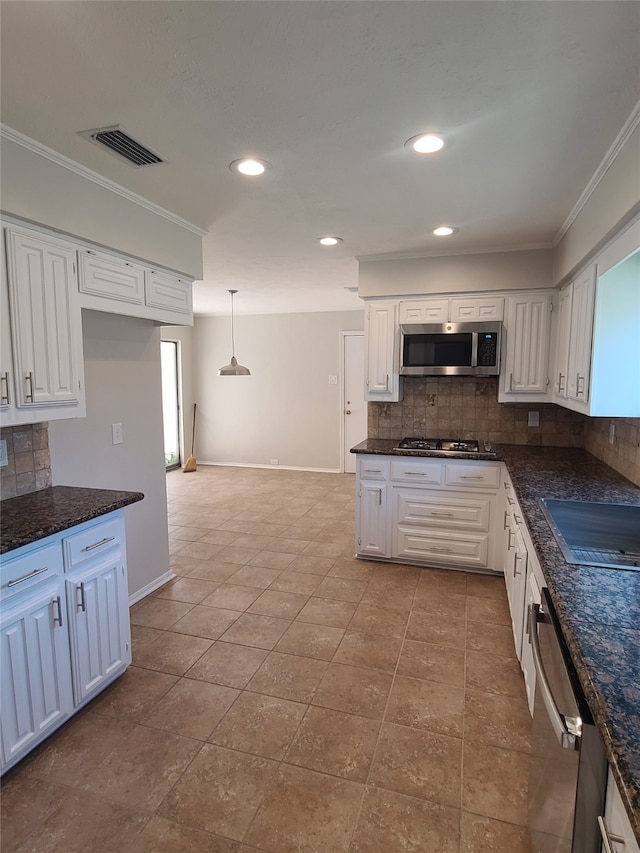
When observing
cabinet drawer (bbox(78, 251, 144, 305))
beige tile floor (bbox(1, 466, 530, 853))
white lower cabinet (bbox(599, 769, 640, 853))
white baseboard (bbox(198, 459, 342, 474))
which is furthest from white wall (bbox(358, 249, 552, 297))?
white baseboard (bbox(198, 459, 342, 474))

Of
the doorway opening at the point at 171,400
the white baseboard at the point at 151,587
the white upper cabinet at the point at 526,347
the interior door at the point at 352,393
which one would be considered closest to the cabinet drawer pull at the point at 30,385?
the white baseboard at the point at 151,587

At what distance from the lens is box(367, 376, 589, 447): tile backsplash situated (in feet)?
12.6

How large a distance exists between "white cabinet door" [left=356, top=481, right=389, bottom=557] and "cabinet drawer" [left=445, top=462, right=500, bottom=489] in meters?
0.52

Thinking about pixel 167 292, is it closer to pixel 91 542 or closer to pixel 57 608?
pixel 91 542

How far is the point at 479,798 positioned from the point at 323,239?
10.7 ft

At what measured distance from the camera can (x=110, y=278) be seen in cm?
244

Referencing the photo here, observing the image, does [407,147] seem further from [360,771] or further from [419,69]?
[360,771]

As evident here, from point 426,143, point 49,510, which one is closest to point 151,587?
point 49,510

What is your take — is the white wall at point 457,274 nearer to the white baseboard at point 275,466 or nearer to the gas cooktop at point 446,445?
the gas cooktop at point 446,445

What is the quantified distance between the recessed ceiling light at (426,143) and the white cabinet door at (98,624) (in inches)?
91.0

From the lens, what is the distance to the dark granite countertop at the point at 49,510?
1780 mm

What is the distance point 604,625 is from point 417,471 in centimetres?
240

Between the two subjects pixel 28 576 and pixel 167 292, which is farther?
pixel 167 292

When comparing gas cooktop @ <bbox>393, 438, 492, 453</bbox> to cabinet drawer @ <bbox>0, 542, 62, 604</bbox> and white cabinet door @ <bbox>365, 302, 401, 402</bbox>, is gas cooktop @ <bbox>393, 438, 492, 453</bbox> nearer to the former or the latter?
white cabinet door @ <bbox>365, 302, 401, 402</bbox>
